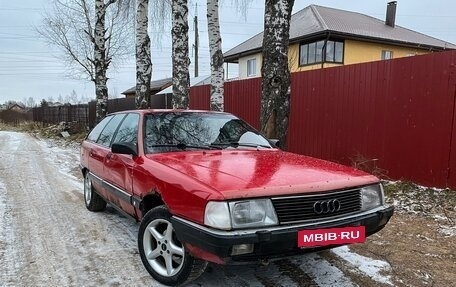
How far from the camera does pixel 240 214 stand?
9.18ft

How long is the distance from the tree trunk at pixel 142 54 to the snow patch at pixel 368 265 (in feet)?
29.4

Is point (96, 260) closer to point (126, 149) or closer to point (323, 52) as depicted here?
point (126, 149)

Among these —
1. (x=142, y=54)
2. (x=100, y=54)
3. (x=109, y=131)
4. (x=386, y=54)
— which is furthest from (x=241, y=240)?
(x=386, y=54)

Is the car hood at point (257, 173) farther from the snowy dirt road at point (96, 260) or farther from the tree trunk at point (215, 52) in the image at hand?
the tree trunk at point (215, 52)

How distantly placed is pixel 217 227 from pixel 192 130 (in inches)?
71.2

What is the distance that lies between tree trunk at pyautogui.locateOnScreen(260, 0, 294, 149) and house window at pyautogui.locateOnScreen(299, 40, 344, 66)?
16.7 m

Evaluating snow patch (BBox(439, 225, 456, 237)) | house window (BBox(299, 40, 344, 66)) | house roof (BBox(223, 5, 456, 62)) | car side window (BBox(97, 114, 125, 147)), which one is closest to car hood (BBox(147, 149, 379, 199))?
car side window (BBox(97, 114, 125, 147))

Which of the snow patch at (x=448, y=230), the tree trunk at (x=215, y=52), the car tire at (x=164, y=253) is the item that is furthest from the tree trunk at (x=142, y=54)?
the snow patch at (x=448, y=230)

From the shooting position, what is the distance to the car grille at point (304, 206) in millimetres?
2885

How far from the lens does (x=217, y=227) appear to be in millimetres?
2766

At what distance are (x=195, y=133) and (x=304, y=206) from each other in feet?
5.80

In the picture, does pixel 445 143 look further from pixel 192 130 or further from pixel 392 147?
pixel 192 130

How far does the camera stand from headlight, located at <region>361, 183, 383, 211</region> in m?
3.38

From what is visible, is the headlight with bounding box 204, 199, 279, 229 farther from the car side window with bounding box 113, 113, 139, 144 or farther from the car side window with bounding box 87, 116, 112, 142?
the car side window with bounding box 87, 116, 112, 142
